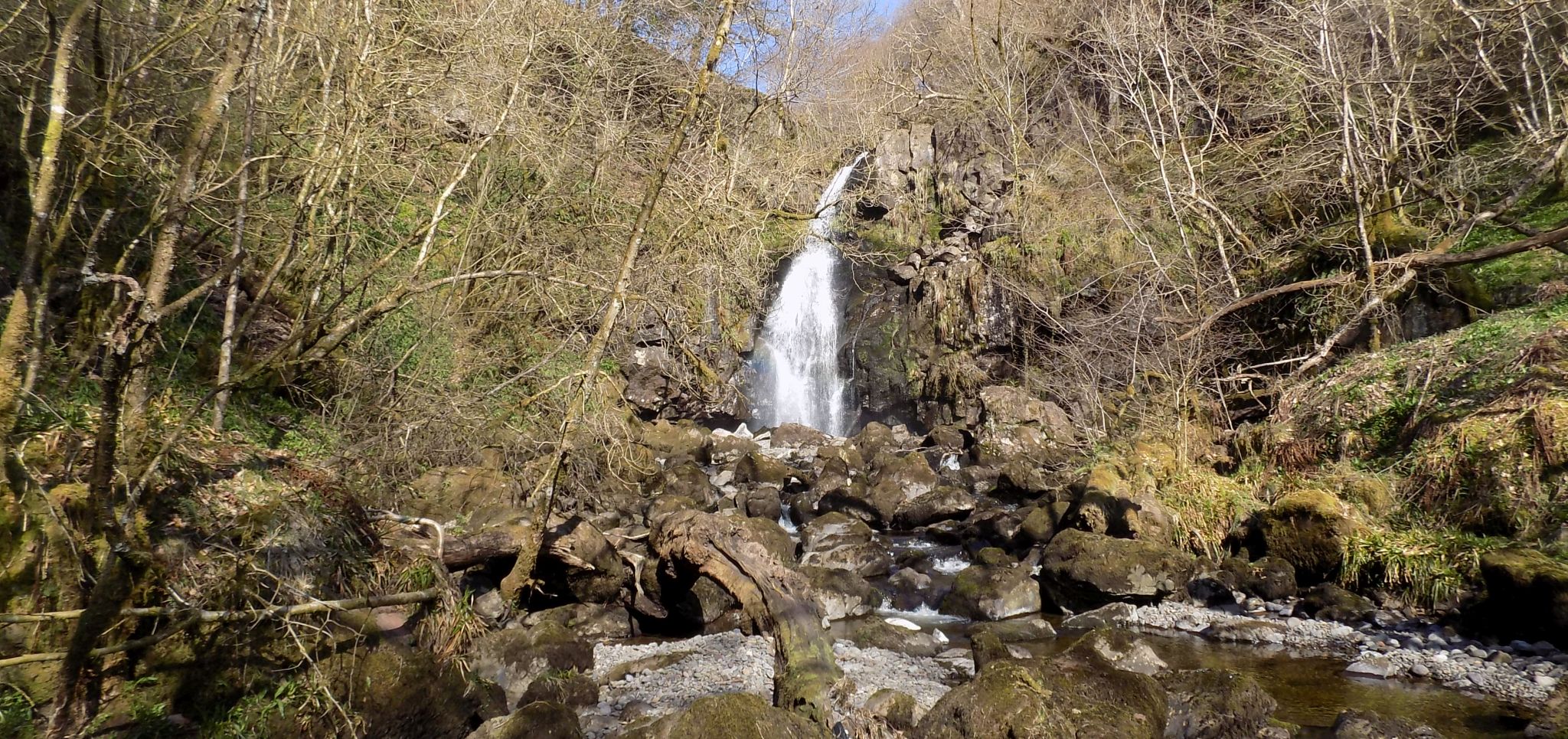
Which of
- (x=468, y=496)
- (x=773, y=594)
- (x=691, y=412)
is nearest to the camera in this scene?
(x=773, y=594)

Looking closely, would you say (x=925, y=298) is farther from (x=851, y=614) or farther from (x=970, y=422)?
(x=851, y=614)

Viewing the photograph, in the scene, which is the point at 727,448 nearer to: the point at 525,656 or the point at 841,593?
the point at 841,593

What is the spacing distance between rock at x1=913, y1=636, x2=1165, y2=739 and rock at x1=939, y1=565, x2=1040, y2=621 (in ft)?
9.98

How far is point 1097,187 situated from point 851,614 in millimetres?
15638

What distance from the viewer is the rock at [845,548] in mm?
9539

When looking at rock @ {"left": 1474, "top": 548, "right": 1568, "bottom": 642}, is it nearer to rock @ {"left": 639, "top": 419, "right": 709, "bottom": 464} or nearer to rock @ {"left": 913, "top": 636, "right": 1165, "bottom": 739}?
rock @ {"left": 913, "top": 636, "right": 1165, "bottom": 739}

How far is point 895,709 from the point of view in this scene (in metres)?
5.09

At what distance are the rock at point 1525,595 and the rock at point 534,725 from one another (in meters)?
7.37

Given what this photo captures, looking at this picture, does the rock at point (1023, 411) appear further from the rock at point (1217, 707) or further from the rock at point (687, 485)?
the rock at point (1217, 707)

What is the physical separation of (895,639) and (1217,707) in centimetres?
286

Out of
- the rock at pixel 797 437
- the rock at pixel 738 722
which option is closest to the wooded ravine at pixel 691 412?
the rock at pixel 738 722

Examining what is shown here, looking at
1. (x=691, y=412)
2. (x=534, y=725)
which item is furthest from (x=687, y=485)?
(x=534, y=725)

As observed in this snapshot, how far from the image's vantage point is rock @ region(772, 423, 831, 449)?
17.3m

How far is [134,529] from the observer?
12.2ft
